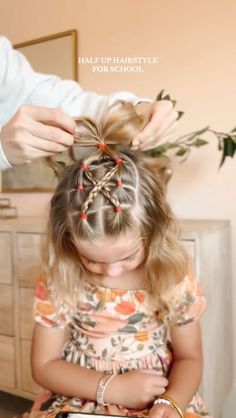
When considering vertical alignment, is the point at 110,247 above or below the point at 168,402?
above

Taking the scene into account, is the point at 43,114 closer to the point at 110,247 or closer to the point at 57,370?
the point at 110,247

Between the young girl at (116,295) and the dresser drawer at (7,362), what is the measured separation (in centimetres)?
82

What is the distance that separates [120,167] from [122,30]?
111cm

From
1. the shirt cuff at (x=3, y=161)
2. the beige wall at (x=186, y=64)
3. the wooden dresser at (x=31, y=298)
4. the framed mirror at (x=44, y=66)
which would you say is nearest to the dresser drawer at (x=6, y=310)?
the wooden dresser at (x=31, y=298)

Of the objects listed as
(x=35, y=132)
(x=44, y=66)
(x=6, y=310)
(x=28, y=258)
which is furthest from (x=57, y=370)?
(x=44, y=66)

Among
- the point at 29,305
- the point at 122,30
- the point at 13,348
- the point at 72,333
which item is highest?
the point at 122,30

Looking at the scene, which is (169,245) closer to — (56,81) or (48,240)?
(48,240)

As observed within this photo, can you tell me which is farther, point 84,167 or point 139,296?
point 139,296

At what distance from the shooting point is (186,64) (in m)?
1.53

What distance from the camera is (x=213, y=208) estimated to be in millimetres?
1560

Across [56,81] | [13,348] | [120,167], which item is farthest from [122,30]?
[13,348]

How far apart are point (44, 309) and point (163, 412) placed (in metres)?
0.33

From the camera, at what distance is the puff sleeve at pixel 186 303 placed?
0.88m

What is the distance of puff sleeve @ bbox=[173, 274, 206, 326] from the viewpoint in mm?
883
